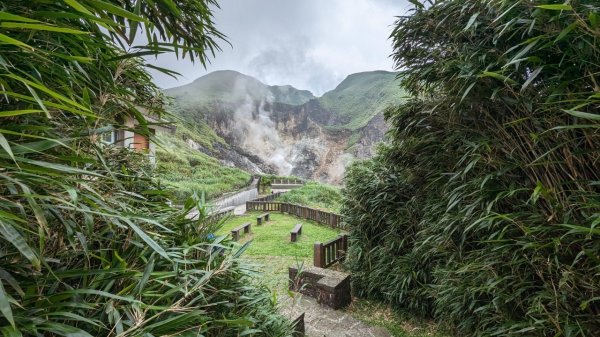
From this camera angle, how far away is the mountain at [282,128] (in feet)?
138

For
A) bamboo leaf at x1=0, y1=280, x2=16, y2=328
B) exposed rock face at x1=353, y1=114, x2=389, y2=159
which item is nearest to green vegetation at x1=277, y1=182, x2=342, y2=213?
bamboo leaf at x1=0, y1=280, x2=16, y2=328

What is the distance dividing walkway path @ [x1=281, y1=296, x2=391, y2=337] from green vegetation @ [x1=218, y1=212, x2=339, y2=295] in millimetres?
653

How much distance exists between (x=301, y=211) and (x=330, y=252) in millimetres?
6755

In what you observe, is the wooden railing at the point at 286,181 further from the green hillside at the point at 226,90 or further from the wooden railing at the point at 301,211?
the green hillside at the point at 226,90

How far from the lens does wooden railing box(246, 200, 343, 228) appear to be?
10286 mm

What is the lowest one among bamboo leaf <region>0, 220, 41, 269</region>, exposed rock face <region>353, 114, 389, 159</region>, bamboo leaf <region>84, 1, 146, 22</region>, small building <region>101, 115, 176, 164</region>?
bamboo leaf <region>0, 220, 41, 269</region>

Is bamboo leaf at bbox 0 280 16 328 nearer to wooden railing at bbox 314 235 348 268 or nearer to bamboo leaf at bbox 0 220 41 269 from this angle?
bamboo leaf at bbox 0 220 41 269

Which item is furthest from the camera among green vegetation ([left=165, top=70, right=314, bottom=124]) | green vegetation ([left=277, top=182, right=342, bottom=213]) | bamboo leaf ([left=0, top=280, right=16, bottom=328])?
green vegetation ([left=165, top=70, right=314, bottom=124])

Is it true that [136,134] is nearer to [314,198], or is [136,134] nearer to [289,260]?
[289,260]

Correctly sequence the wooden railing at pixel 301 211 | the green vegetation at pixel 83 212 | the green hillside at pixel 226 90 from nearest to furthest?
the green vegetation at pixel 83 212 → the wooden railing at pixel 301 211 → the green hillside at pixel 226 90

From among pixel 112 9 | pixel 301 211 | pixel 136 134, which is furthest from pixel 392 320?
pixel 301 211

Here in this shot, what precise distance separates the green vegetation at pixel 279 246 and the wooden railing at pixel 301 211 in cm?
28

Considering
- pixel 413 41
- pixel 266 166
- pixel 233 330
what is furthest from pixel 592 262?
pixel 266 166

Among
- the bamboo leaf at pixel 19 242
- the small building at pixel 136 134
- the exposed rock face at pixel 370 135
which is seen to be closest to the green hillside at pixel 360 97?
the exposed rock face at pixel 370 135
